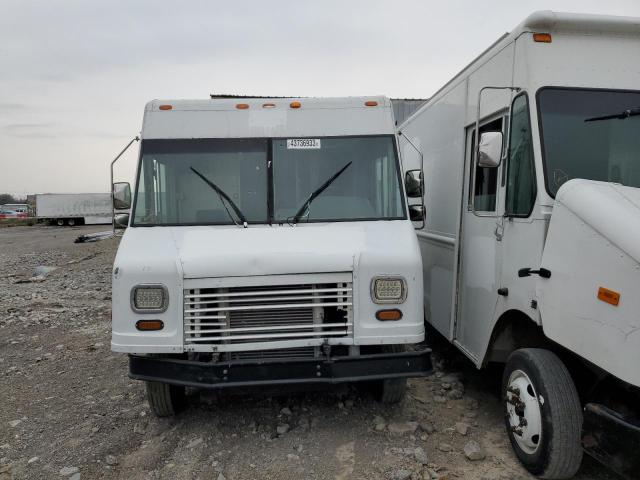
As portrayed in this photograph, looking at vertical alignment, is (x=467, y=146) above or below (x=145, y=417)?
above

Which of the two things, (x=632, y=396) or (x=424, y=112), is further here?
(x=424, y=112)

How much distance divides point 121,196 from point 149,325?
1665mm

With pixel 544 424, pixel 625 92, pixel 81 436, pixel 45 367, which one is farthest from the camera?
pixel 45 367

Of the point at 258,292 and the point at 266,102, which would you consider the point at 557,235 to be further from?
the point at 266,102

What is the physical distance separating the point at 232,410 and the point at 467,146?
10.9 ft

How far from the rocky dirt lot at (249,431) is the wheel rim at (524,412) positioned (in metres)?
0.26

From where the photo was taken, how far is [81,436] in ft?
14.5

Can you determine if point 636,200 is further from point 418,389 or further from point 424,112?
point 424,112

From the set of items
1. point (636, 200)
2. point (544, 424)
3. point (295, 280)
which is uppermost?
point (636, 200)

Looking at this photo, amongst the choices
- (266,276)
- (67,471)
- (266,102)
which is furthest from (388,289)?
(67,471)

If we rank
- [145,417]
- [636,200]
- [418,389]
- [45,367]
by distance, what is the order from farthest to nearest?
[45,367], [418,389], [145,417], [636,200]

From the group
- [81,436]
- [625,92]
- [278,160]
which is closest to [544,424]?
[625,92]

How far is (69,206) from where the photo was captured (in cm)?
4988

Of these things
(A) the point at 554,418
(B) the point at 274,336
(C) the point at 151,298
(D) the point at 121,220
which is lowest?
(A) the point at 554,418
